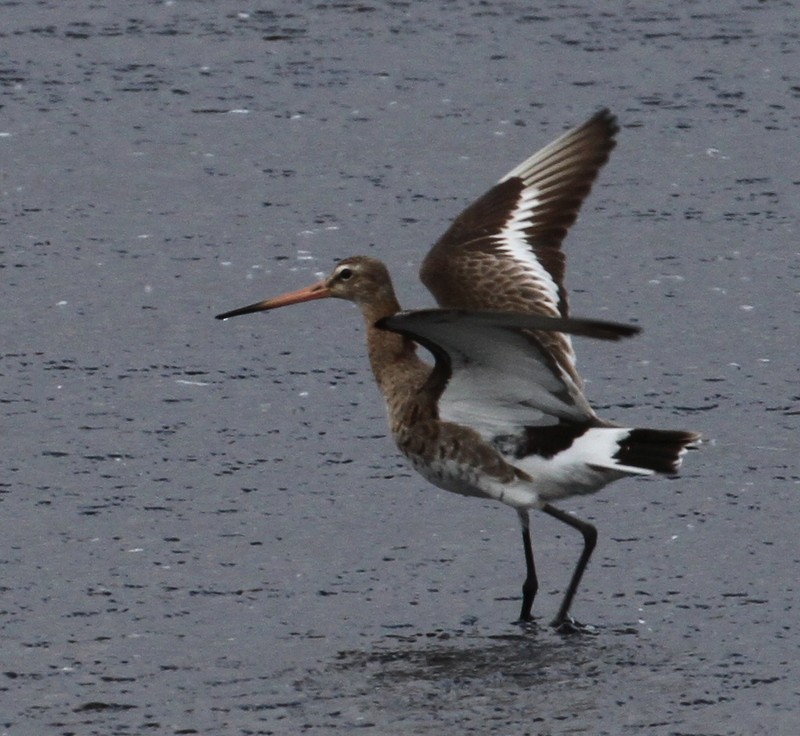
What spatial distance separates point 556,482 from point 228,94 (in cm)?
625

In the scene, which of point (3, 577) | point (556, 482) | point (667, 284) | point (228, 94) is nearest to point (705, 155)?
point (667, 284)

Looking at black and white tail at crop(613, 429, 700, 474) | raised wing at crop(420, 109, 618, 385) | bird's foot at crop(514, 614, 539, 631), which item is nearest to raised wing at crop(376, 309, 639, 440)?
black and white tail at crop(613, 429, 700, 474)

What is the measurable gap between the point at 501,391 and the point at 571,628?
812 mm

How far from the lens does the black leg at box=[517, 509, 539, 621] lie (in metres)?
6.79

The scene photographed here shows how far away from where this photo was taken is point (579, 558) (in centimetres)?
714

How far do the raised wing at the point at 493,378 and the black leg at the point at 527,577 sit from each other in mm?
304

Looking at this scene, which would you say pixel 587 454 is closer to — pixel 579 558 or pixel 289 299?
pixel 579 558

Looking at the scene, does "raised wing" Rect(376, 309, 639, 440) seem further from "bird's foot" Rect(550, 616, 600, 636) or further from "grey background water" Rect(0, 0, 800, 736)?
"bird's foot" Rect(550, 616, 600, 636)

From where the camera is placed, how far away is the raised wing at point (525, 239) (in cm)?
779

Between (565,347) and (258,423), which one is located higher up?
(565,347)

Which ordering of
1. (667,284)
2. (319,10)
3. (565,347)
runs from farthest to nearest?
1. (319,10)
2. (667,284)
3. (565,347)

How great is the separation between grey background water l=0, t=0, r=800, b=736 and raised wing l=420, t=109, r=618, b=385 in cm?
74

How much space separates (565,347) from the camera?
752 centimetres

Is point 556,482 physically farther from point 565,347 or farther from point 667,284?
point 667,284
